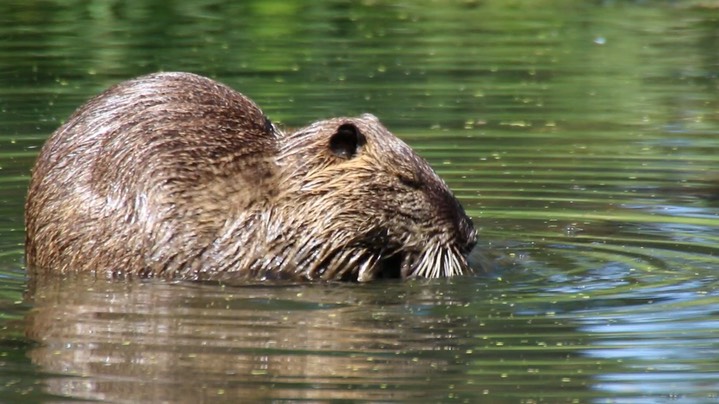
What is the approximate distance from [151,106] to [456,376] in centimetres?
231

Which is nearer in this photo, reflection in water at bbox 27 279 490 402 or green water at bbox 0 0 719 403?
reflection in water at bbox 27 279 490 402

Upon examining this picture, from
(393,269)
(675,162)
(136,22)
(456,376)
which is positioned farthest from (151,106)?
(136,22)

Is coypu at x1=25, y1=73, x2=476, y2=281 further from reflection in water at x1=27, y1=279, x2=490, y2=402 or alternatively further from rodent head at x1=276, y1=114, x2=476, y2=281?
reflection in water at x1=27, y1=279, x2=490, y2=402

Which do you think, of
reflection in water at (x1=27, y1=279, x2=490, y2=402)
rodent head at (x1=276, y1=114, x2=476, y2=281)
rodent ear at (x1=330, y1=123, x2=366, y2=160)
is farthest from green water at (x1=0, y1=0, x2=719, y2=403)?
rodent ear at (x1=330, y1=123, x2=366, y2=160)

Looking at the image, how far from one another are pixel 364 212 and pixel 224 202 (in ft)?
1.98

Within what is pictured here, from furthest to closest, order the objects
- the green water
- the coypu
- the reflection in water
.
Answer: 1. the coypu
2. the green water
3. the reflection in water

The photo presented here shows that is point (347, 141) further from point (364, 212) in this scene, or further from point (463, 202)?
point (463, 202)

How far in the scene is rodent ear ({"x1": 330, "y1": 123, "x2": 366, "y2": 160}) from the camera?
6.88m

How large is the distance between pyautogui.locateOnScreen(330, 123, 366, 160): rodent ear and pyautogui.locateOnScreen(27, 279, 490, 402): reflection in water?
589mm

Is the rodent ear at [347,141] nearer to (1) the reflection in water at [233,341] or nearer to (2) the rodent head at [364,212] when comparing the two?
(2) the rodent head at [364,212]

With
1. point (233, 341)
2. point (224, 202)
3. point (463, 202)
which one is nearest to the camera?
point (233, 341)

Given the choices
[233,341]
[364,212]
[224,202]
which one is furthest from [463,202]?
[233,341]

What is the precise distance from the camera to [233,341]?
19.0ft

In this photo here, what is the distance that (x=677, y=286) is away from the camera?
6668 millimetres
